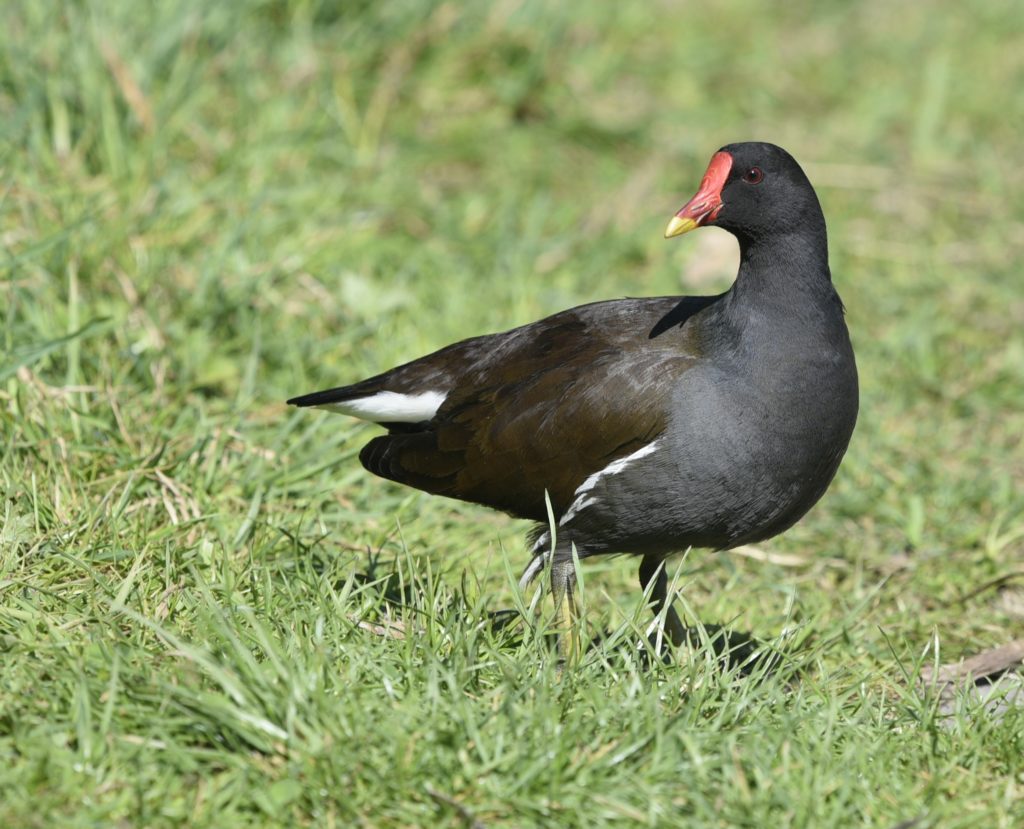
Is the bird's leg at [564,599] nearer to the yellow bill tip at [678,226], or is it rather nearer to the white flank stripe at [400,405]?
the white flank stripe at [400,405]

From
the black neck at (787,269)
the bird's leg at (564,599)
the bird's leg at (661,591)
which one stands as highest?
the black neck at (787,269)

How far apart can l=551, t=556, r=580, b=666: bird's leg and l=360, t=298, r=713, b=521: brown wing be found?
0.47ft

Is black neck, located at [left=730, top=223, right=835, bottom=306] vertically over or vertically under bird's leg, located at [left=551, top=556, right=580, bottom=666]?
over

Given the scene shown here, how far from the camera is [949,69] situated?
7707 millimetres

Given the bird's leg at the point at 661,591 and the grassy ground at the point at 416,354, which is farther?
the bird's leg at the point at 661,591

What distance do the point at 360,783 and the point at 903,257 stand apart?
437cm

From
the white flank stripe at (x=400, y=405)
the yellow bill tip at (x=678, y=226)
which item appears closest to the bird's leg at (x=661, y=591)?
the white flank stripe at (x=400, y=405)

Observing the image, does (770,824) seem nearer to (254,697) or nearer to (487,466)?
(254,697)

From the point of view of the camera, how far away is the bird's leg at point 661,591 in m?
3.67

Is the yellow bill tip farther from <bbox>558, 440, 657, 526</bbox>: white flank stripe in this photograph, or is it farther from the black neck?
<bbox>558, 440, 657, 526</bbox>: white flank stripe

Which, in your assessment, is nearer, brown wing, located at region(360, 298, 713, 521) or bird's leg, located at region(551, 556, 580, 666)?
bird's leg, located at region(551, 556, 580, 666)

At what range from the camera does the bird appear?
3275 millimetres

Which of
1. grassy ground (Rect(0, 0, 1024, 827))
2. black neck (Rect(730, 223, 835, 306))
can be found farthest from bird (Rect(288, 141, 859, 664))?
grassy ground (Rect(0, 0, 1024, 827))

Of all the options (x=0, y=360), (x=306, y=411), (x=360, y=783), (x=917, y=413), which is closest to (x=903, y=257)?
(x=917, y=413)
